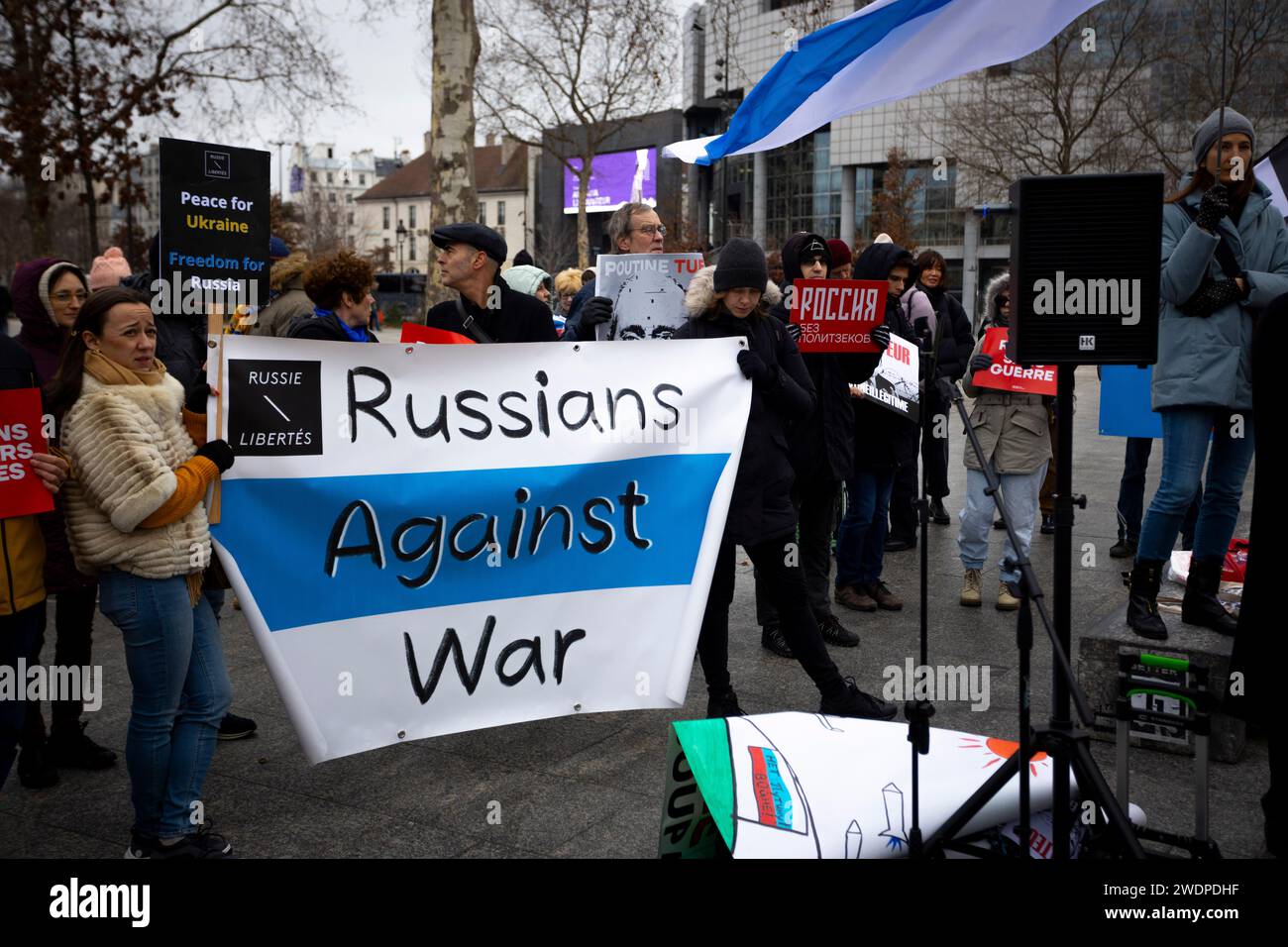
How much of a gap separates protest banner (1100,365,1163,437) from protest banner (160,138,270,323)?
568 centimetres

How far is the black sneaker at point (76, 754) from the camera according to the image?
4.50m

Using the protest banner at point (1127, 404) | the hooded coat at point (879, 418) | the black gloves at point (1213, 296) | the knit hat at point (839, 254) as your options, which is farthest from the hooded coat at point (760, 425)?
the protest banner at point (1127, 404)

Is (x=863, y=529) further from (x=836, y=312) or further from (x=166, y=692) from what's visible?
(x=166, y=692)

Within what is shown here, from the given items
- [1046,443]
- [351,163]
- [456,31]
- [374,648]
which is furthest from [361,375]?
[351,163]

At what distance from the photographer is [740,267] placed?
15.6 feet

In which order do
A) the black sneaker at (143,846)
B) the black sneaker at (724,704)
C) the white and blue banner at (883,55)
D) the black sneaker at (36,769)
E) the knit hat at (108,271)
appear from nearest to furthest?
the black sneaker at (143,846) → the black sneaker at (36,769) → the white and blue banner at (883,55) → the black sneaker at (724,704) → the knit hat at (108,271)

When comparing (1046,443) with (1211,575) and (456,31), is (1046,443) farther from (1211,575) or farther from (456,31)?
(456,31)

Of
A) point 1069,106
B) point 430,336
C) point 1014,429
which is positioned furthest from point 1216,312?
point 1069,106

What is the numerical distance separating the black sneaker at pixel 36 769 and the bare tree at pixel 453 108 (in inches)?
314

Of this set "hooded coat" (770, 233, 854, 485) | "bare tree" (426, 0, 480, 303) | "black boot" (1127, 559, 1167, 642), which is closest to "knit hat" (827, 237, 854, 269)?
"hooded coat" (770, 233, 854, 485)

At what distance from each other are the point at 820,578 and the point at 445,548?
2.59m

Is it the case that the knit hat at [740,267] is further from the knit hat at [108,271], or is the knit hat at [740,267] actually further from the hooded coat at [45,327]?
the knit hat at [108,271]

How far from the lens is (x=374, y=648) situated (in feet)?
13.3

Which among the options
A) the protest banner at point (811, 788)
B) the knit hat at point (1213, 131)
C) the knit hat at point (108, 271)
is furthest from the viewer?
the knit hat at point (108, 271)
